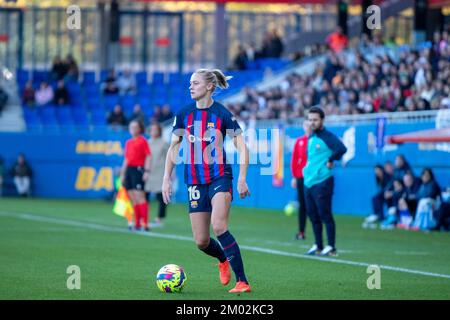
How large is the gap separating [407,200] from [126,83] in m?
19.8

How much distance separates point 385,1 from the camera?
132ft

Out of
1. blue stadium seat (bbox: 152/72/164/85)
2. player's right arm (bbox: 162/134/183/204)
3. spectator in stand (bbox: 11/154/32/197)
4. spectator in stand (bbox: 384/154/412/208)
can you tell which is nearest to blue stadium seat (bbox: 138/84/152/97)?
blue stadium seat (bbox: 152/72/164/85)

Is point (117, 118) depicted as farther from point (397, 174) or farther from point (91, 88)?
point (397, 174)

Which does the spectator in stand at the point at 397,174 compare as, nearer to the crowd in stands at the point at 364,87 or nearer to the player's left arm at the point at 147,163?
the crowd in stands at the point at 364,87

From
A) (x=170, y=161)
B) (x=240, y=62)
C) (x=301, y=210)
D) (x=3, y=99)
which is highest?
(x=240, y=62)

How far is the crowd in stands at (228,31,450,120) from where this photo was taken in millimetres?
25781

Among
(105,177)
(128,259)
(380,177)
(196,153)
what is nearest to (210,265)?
(128,259)

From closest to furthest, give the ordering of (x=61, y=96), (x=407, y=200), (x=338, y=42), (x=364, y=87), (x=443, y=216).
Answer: (x=443, y=216) < (x=407, y=200) < (x=364, y=87) < (x=338, y=42) < (x=61, y=96)

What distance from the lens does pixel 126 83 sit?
4109cm

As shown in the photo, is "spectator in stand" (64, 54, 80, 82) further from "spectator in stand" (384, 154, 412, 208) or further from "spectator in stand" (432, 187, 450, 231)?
"spectator in stand" (432, 187, 450, 231)

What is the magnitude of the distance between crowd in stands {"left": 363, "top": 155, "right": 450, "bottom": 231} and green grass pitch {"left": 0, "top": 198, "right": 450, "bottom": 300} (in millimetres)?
653

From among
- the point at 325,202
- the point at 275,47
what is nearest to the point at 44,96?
the point at 275,47

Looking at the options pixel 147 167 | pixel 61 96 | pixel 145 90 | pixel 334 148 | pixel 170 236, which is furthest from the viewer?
pixel 145 90

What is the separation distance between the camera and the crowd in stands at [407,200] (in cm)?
2234
